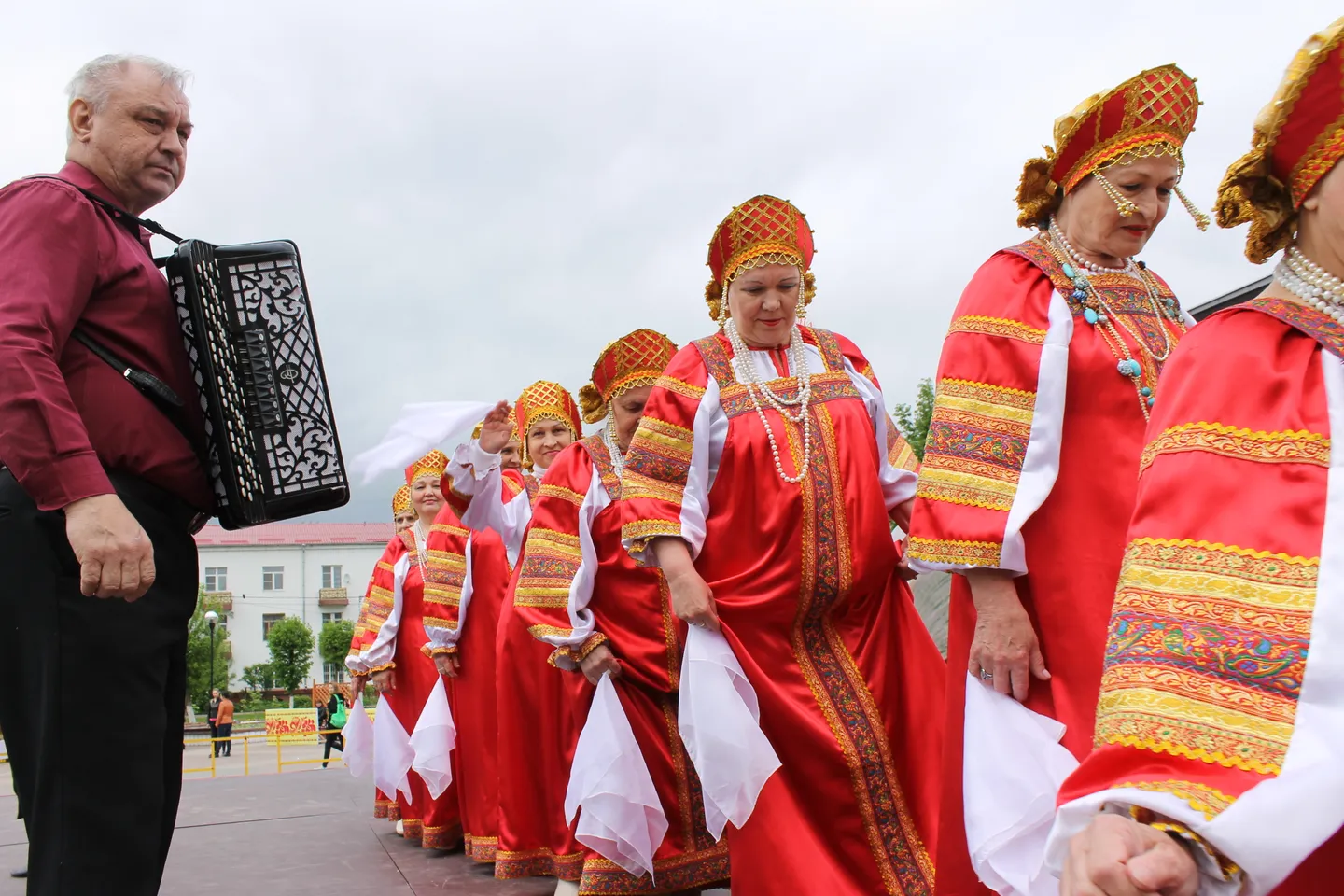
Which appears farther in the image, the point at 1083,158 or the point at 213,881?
the point at 213,881

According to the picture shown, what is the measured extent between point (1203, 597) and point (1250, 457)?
186 mm

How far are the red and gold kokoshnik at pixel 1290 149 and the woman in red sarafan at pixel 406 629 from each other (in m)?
6.07

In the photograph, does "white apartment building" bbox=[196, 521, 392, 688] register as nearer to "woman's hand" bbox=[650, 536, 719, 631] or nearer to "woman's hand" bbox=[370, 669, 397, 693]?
"woman's hand" bbox=[370, 669, 397, 693]

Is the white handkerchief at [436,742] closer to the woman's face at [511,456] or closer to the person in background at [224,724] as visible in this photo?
the woman's face at [511,456]

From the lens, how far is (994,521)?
2617 mm

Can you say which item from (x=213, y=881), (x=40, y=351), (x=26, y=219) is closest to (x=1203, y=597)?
(x=40, y=351)

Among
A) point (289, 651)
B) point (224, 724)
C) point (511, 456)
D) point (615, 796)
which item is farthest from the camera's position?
point (289, 651)

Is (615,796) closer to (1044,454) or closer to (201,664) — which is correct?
(1044,454)

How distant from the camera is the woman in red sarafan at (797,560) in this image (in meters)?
3.40

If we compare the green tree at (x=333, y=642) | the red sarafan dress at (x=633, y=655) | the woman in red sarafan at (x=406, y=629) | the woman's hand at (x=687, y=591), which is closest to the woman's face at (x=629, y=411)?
the red sarafan dress at (x=633, y=655)

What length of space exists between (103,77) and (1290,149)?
2419 millimetres

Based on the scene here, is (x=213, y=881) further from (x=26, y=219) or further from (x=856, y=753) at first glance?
(x=26, y=219)

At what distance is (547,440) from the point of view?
6512mm

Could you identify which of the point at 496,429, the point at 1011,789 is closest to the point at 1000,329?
the point at 1011,789
